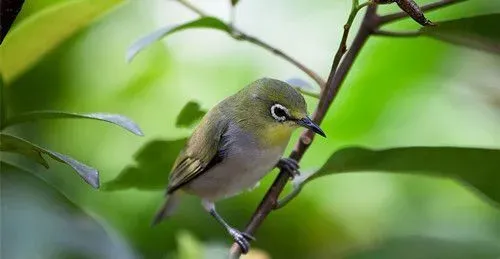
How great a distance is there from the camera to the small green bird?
37.5 inches

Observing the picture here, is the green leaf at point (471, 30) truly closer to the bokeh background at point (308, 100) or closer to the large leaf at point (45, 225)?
the bokeh background at point (308, 100)

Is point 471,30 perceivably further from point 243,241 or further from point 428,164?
point 243,241

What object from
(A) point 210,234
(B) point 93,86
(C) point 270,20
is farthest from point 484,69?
(B) point 93,86

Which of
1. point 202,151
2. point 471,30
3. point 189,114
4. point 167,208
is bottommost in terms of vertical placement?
point 167,208

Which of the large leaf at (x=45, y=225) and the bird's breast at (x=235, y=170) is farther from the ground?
the large leaf at (x=45, y=225)

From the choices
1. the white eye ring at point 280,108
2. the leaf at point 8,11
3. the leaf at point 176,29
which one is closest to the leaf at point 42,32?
the leaf at point 176,29

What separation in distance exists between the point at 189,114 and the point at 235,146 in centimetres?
22

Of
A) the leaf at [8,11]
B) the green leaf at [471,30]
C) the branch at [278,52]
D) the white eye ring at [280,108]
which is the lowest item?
the white eye ring at [280,108]

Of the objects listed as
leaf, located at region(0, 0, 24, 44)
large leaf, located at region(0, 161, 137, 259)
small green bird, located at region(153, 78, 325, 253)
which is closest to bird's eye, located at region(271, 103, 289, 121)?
small green bird, located at region(153, 78, 325, 253)

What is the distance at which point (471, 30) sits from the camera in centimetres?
78

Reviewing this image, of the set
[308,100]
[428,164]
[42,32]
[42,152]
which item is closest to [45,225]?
[42,152]

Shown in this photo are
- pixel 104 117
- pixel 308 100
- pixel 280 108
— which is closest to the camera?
pixel 104 117

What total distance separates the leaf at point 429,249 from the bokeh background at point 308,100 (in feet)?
0.10

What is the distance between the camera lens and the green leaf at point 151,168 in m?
0.81
